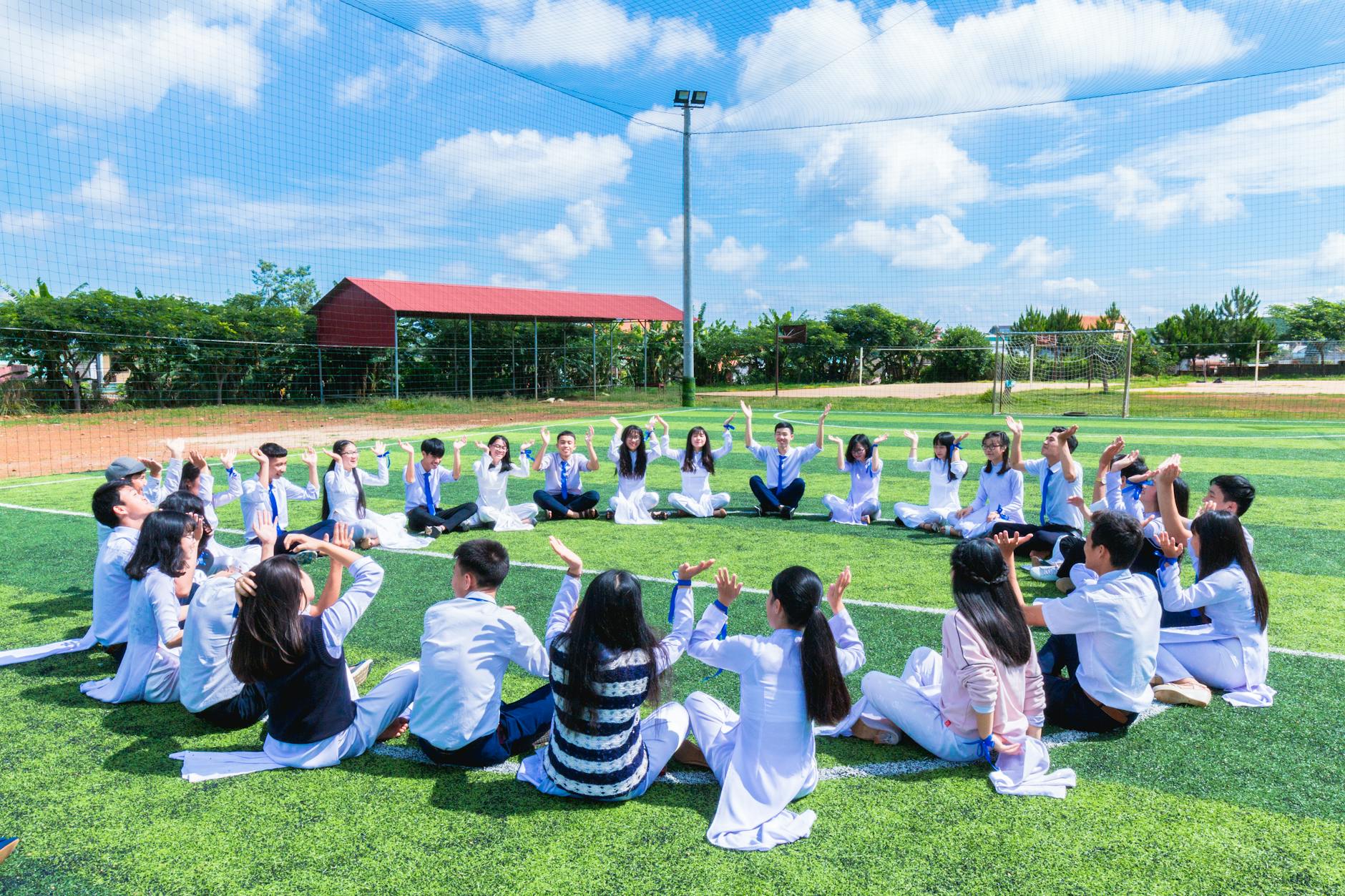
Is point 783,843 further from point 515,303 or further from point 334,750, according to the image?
point 515,303

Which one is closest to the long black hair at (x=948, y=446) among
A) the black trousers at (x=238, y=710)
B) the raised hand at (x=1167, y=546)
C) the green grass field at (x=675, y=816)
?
the green grass field at (x=675, y=816)

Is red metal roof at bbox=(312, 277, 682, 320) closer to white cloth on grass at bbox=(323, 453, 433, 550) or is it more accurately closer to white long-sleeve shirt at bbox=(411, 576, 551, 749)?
white cloth on grass at bbox=(323, 453, 433, 550)

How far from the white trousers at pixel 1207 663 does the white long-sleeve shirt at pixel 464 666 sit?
11.8 feet

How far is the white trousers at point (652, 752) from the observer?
12.3 feet

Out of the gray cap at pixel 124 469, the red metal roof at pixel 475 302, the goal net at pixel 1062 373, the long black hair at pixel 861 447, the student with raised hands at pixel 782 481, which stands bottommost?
the student with raised hands at pixel 782 481

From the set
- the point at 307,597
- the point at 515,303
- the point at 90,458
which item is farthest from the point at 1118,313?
the point at 307,597

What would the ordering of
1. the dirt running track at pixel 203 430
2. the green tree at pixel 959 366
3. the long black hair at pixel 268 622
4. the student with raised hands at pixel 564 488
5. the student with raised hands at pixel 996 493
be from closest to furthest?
the long black hair at pixel 268 622
the student with raised hands at pixel 996 493
the student with raised hands at pixel 564 488
the dirt running track at pixel 203 430
the green tree at pixel 959 366

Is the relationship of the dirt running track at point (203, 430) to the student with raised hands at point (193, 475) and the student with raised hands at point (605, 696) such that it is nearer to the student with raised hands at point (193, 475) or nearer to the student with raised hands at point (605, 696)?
the student with raised hands at point (193, 475)

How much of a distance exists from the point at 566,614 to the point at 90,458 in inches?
639

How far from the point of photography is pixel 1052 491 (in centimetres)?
824

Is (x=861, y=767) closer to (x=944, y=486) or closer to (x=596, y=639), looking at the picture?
(x=596, y=639)

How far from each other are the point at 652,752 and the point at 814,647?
3.13 ft

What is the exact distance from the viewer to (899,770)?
13.2ft

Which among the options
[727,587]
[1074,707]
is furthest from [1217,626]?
[727,587]
